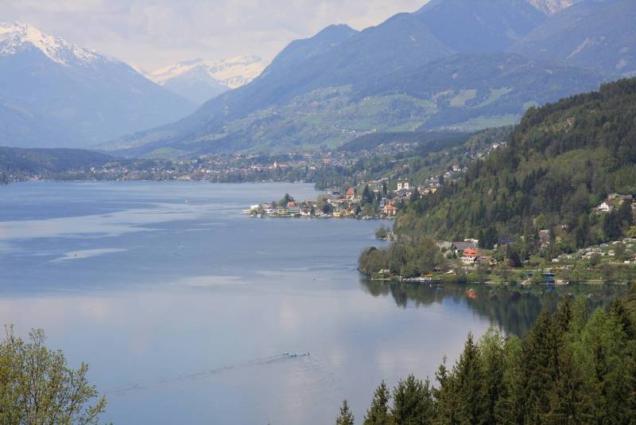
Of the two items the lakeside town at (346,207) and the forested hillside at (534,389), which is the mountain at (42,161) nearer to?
the lakeside town at (346,207)

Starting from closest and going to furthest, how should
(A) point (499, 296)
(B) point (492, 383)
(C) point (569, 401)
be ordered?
(C) point (569, 401) → (B) point (492, 383) → (A) point (499, 296)

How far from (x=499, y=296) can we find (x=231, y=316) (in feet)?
26.6

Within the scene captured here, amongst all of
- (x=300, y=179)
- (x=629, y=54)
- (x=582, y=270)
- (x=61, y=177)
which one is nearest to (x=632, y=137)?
(x=582, y=270)

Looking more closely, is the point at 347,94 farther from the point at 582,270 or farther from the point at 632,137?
the point at 582,270

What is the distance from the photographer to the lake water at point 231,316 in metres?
24.9

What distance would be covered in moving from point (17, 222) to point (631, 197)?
34273 mm

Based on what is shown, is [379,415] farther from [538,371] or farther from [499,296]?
[499,296]

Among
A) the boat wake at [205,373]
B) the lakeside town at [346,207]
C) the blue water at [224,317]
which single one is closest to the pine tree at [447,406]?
the blue water at [224,317]

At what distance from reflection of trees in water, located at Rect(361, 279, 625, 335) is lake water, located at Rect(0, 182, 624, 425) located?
89 millimetres

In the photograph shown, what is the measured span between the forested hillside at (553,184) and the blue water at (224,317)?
4.40 m

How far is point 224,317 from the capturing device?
111 ft

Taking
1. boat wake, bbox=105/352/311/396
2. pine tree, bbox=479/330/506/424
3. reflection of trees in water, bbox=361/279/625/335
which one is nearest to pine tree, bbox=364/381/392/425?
pine tree, bbox=479/330/506/424

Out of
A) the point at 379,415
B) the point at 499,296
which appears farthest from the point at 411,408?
the point at 499,296

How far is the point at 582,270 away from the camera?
39562 mm
